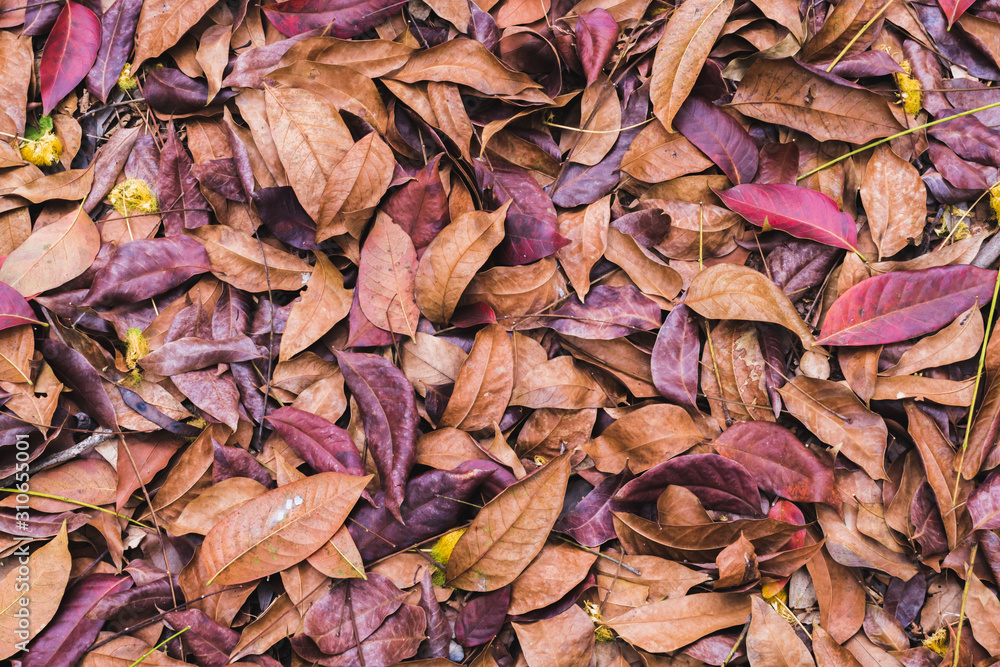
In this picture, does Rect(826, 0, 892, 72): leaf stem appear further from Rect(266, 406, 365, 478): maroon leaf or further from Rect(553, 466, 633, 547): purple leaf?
Rect(266, 406, 365, 478): maroon leaf

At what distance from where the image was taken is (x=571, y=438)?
4.18ft

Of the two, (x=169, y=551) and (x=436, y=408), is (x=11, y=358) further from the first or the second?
(x=436, y=408)

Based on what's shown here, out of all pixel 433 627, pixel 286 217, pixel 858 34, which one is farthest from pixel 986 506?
pixel 286 217

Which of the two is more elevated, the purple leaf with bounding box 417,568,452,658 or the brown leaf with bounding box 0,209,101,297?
the brown leaf with bounding box 0,209,101,297

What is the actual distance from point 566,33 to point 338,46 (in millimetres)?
488

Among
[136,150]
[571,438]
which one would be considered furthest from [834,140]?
[136,150]

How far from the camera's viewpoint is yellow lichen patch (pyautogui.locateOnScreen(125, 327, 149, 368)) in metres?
1.26

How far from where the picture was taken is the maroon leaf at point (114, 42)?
1.33 metres

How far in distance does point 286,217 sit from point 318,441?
47 centimetres

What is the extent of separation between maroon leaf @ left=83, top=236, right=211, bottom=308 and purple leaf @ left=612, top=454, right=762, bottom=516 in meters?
1.01

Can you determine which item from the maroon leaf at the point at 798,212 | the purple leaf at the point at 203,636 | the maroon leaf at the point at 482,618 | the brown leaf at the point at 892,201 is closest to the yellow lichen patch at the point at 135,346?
the purple leaf at the point at 203,636

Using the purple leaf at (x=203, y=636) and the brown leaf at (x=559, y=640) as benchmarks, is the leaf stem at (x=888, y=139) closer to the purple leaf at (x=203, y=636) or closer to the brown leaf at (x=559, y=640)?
the brown leaf at (x=559, y=640)

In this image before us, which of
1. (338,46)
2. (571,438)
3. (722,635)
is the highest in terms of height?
(338,46)

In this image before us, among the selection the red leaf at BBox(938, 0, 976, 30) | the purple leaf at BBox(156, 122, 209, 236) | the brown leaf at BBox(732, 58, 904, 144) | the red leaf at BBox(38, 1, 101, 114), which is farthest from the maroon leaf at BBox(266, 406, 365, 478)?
the red leaf at BBox(938, 0, 976, 30)
